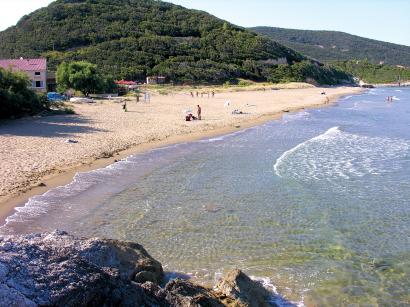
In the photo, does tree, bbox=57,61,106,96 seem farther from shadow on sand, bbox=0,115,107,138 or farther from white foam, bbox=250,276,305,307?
white foam, bbox=250,276,305,307

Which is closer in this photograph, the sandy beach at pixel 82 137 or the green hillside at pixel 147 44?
the sandy beach at pixel 82 137

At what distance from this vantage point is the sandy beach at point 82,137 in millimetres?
17081

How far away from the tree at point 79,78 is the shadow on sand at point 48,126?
875 inches

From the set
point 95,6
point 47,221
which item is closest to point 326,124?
point 47,221

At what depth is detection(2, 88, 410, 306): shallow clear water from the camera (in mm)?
9820

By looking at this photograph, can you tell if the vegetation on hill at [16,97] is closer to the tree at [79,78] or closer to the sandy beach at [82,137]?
the sandy beach at [82,137]

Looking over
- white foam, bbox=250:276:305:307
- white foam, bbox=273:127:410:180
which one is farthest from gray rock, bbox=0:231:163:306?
white foam, bbox=273:127:410:180

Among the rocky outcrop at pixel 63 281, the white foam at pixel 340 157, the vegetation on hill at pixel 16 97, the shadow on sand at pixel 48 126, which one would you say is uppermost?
the vegetation on hill at pixel 16 97

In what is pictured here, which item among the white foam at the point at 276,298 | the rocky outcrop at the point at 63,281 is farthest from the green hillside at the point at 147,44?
the rocky outcrop at the point at 63,281

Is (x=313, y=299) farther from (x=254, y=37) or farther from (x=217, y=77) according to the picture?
(x=254, y=37)

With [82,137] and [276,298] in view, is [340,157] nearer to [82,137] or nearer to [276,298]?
[82,137]

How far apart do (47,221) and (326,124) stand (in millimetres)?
Result: 31781

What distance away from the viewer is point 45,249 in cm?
455

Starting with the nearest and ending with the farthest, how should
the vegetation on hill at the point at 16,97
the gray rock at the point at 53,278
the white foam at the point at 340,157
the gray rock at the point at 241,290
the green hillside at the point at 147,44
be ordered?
the gray rock at the point at 53,278 < the gray rock at the point at 241,290 < the white foam at the point at 340,157 < the vegetation on hill at the point at 16,97 < the green hillside at the point at 147,44
